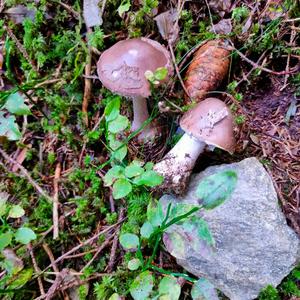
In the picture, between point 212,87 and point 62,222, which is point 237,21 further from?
point 62,222

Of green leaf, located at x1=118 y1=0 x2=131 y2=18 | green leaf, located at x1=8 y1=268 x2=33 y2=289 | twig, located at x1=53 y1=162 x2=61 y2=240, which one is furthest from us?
green leaf, located at x1=118 y1=0 x2=131 y2=18

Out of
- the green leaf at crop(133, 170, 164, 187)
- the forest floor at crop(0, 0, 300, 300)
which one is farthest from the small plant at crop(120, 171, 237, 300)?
the forest floor at crop(0, 0, 300, 300)

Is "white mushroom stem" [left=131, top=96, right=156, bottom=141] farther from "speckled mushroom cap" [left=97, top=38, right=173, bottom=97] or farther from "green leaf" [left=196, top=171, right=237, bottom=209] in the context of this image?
"green leaf" [left=196, top=171, right=237, bottom=209]

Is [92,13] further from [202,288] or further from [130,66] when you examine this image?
[202,288]

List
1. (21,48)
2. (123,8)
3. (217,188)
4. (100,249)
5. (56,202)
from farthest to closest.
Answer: (21,48) < (123,8) < (56,202) < (100,249) < (217,188)

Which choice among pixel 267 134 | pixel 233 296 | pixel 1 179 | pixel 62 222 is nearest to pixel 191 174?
pixel 267 134

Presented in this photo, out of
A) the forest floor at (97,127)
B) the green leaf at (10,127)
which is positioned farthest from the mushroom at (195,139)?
the green leaf at (10,127)

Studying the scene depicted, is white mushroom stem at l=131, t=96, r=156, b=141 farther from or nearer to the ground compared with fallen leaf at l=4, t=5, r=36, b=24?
nearer to the ground

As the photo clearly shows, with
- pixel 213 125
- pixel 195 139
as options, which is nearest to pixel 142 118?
pixel 195 139

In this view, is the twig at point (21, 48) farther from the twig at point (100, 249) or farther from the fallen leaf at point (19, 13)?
the twig at point (100, 249)
